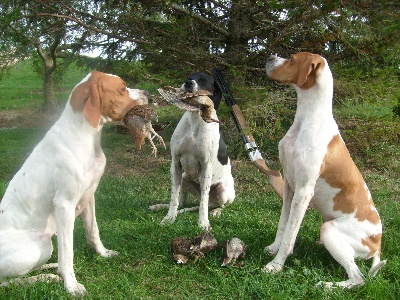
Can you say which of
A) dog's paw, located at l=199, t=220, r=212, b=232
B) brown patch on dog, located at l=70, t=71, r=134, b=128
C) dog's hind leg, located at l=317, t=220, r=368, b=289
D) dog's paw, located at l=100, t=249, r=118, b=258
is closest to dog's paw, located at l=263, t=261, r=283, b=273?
dog's hind leg, located at l=317, t=220, r=368, b=289

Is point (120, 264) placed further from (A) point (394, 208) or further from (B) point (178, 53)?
(B) point (178, 53)

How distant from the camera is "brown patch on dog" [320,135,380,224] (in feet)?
12.9

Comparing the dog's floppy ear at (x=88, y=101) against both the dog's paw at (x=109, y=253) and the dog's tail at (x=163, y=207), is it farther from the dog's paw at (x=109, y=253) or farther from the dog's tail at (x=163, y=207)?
the dog's tail at (x=163, y=207)

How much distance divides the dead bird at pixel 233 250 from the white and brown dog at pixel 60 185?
48.9 inches

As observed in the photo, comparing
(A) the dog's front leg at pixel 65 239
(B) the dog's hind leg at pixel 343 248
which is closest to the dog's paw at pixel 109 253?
(A) the dog's front leg at pixel 65 239

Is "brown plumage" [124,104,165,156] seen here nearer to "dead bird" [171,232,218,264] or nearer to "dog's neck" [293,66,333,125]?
"dead bird" [171,232,218,264]

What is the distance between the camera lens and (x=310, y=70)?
12.5 feet

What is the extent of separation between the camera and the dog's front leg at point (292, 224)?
3.92 meters

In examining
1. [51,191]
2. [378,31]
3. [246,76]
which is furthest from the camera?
[246,76]

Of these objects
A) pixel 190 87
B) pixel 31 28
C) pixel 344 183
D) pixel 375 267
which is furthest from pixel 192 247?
pixel 31 28

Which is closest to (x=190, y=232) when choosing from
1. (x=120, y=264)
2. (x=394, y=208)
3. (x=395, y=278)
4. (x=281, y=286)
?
(x=120, y=264)

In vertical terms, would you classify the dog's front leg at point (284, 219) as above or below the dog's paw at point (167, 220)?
above

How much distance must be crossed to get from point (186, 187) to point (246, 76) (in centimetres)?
304

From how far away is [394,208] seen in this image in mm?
5824
